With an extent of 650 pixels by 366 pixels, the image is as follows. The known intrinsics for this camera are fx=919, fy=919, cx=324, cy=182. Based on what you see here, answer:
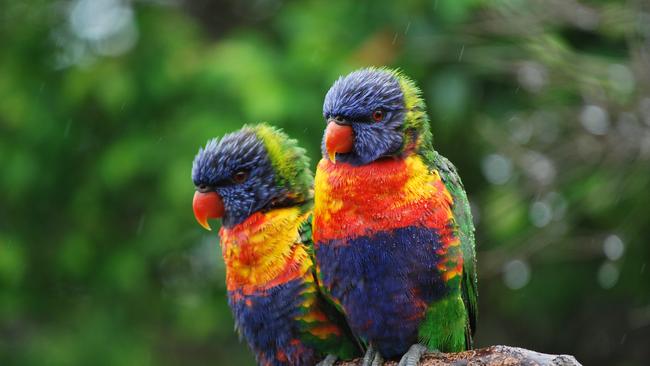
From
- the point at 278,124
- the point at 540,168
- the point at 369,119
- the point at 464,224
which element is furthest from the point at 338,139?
the point at 540,168

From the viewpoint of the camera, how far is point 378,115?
3496 mm

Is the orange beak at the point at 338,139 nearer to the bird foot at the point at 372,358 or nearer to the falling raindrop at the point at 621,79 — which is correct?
the bird foot at the point at 372,358

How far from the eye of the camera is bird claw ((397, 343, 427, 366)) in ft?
11.0

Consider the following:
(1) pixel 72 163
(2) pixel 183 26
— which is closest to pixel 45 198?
(1) pixel 72 163

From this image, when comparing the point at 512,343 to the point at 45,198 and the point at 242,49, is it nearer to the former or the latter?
the point at 242,49

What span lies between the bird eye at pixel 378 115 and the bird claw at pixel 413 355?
86cm

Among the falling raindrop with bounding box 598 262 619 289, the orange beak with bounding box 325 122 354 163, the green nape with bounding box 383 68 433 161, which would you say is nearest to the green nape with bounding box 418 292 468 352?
the green nape with bounding box 383 68 433 161

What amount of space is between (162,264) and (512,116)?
9.50 ft

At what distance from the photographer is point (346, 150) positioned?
3479 millimetres

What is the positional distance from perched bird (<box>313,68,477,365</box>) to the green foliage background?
196 centimetres

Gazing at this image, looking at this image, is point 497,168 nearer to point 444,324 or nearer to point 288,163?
point 288,163

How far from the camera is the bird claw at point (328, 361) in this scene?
3.67 m

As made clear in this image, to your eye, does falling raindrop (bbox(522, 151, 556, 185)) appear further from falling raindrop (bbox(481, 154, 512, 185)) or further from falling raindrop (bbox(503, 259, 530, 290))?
falling raindrop (bbox(503, 259, 530, 290))

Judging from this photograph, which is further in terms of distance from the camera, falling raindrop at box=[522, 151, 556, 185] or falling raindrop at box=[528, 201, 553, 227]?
falling raindrop at box=[528, 201, 553, 227]
